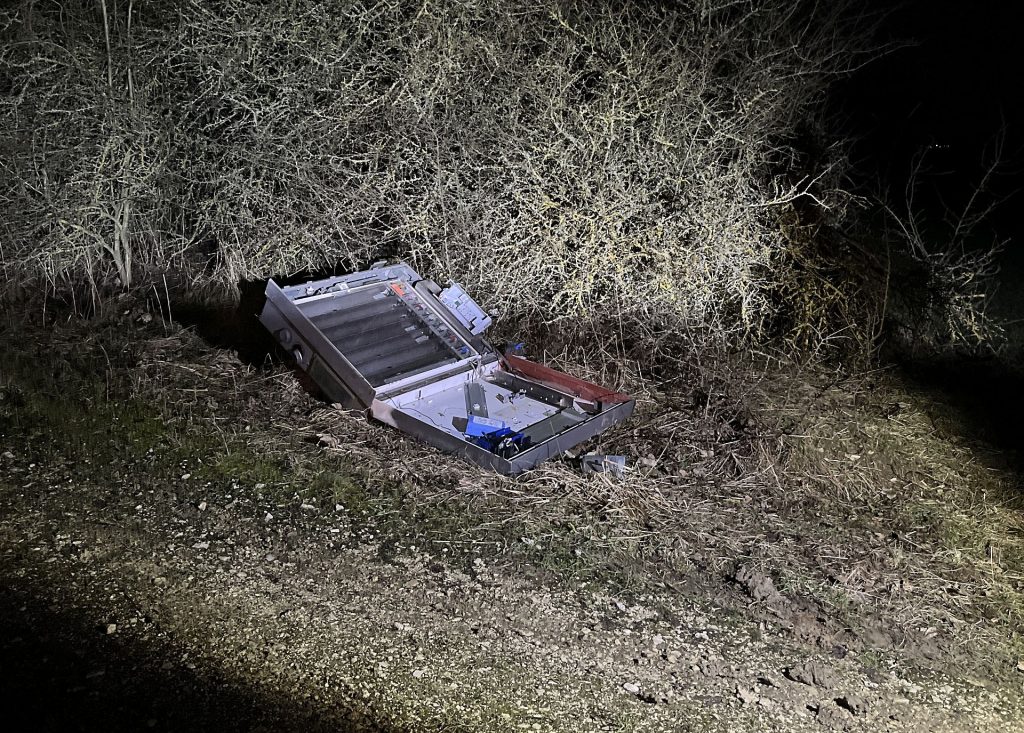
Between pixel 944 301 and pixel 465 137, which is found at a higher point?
pixel 465 137

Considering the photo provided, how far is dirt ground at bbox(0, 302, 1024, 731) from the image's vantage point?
269 centimetres

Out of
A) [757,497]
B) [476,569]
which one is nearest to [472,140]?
[757,497]

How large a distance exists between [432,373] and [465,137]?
1594mm

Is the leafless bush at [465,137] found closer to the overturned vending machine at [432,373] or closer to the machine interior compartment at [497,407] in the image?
the overturned vending machine at [432,373]

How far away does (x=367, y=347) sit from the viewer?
163 inches

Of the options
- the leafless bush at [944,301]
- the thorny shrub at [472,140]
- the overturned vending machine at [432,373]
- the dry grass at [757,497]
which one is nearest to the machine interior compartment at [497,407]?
the overturned vending machine at [432,373]

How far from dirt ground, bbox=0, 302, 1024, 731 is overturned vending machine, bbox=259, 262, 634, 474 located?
14 cm

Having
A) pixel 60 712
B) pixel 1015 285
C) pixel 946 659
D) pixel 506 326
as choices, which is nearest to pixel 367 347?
pixel 506 326

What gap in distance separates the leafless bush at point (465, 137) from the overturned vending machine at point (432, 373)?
77cm

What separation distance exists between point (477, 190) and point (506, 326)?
773 mm

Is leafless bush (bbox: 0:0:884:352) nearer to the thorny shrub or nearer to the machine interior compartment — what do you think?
the thorny shrub

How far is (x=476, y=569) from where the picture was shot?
3.29m

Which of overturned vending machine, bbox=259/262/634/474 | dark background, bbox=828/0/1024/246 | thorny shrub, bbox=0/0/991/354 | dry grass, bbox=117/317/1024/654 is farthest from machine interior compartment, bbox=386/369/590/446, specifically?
dark background, bbox=828/0/1024/246

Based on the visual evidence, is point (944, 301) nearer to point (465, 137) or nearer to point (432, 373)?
point (465, 137)
